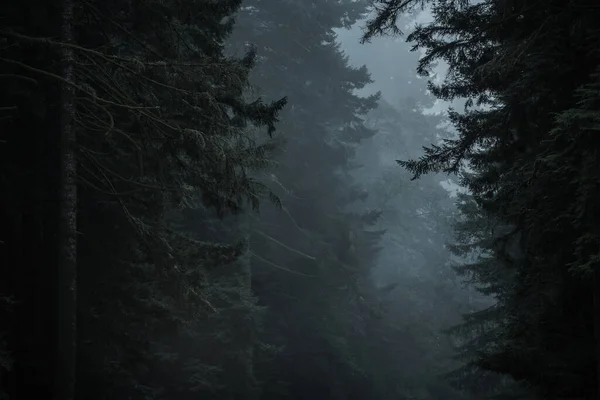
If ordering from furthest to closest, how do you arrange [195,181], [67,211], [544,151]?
1. [195,181]
2. [67,211]
3. [544,151]

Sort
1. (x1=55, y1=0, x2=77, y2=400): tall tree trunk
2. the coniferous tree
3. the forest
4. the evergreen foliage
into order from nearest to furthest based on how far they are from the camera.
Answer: the evergreen foliage
the forest
(x1=55, y1=0, x2=77, y2=400): tall tree trunk
the coniferous tree

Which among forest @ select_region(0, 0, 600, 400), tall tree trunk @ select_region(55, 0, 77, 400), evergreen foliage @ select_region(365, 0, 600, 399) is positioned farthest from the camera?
tall tree trunk @ select_region(55, 0, 77, 400)

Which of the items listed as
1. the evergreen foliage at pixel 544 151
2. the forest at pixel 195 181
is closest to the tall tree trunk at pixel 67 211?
the forest at pixel 195 181

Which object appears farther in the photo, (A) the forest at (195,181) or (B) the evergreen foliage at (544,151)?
(A) the forest at (195,181)

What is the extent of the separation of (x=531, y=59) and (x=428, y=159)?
261 cm

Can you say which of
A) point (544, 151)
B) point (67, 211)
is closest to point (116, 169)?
point (67, 211)

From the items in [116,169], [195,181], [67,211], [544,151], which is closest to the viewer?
[544,151]

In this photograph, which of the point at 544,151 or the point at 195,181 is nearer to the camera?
the point at 544,151

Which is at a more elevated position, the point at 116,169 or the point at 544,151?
the point at 116,169

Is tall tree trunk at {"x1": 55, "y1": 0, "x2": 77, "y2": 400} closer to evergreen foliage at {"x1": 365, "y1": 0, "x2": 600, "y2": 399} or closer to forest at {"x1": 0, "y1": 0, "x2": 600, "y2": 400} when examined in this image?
forest at {"x1": 0, "y1": 0, "x2": 600, "y2": 400}

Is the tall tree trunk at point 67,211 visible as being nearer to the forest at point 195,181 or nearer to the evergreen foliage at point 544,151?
the forest at point 195,181

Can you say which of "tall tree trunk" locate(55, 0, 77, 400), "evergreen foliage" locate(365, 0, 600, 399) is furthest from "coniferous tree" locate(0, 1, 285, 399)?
"evergreen foliage" locate(365, 0, 600, 399)

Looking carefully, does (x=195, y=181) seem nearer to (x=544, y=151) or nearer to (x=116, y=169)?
(x=116, y=169)

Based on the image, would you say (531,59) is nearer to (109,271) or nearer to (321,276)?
(109,271)
